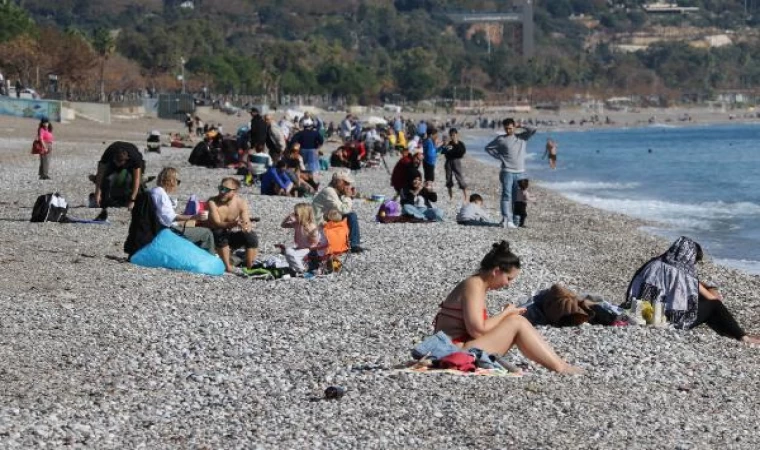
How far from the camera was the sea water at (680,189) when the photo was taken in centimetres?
2342

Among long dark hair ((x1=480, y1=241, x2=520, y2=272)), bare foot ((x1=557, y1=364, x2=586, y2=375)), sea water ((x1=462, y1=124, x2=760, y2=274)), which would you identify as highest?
long dark hair ((x1=480, y1=241, x2=520, y2=272))

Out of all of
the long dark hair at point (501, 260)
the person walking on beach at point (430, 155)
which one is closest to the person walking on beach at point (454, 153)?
the person walking on beach at point (430, 155)

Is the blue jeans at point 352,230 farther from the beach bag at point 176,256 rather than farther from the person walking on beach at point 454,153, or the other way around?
the person walking on beach at point 454,153

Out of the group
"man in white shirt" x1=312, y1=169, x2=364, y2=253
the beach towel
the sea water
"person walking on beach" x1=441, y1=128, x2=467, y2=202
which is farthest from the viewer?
the sea water

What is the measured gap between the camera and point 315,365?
923cm

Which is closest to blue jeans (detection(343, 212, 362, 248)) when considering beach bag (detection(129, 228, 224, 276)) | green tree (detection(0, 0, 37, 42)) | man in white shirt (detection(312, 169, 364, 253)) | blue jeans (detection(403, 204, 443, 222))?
man in white shirt (detection(312, 169, 364, 253))

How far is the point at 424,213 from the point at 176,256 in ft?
22.2

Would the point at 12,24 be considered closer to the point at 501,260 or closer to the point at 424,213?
the point at 424,213

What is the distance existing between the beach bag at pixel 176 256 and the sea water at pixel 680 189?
760cm

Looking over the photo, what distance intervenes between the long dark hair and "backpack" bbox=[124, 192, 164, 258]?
17.4ft

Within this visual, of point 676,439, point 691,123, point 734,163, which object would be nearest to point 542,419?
point 676,439

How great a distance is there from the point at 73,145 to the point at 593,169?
66.2 ft

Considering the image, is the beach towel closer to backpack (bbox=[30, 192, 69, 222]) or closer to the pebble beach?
the pebble beach

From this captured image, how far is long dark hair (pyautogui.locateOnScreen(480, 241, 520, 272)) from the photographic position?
29.0 ft
